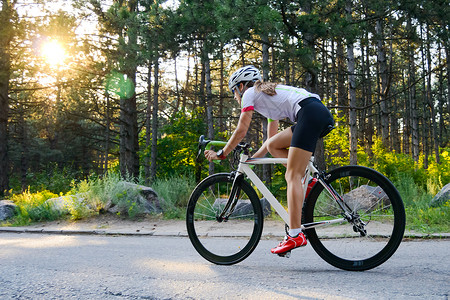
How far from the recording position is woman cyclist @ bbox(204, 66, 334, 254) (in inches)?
137

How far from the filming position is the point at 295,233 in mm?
3496

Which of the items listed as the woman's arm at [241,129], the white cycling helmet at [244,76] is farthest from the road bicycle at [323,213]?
the white cycling helmet at [244,76]

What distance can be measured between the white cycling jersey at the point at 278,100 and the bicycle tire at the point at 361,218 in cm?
76

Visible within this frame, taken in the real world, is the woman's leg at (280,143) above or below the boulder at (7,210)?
above

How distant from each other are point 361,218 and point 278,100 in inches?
55.5

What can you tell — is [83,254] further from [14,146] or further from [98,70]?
[14,146]

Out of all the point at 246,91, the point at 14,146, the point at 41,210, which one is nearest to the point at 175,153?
the point at 41,210

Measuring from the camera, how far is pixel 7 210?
31.5ft

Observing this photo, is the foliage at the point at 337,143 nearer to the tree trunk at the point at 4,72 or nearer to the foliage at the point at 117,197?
the foliage at the point at 117,197

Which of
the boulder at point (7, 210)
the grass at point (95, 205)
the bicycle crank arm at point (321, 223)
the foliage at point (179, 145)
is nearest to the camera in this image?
the bicycle crank arm at point (321, 223)

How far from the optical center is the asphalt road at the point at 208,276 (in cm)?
282

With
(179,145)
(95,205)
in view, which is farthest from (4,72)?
(95,205)

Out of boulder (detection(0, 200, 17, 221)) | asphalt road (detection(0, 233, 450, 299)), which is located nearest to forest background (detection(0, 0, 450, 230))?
boulder (detection(0, 200, 17, 221))

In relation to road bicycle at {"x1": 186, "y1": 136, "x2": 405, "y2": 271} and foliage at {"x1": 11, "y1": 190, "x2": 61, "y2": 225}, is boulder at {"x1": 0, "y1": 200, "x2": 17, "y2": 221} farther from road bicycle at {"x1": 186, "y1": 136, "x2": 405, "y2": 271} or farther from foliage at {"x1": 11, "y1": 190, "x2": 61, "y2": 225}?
road bicycle at {"x1": 186, "y1": 136, "x2": 405, "y2": 271}
